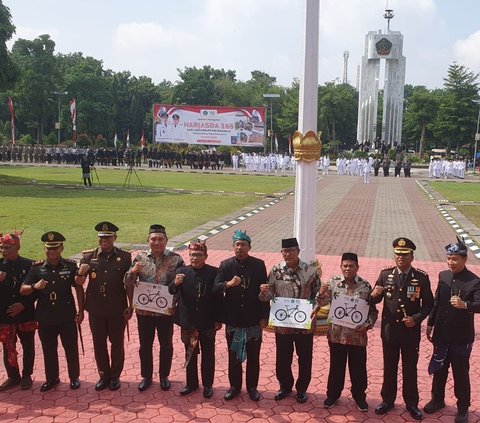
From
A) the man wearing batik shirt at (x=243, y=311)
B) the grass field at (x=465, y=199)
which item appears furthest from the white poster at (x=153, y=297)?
the grass field at (x=465, y=199)

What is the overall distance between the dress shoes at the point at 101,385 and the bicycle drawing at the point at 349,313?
2.54 m

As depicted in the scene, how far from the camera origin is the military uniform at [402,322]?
5.00 meters

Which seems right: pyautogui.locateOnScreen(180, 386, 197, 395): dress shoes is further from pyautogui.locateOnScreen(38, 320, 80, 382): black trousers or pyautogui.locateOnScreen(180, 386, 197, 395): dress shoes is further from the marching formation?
pyautogui.locateOnScreen(38, 320, 80, 382): black trousers

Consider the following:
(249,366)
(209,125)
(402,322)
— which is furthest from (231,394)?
(209,125)

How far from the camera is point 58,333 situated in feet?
18.1

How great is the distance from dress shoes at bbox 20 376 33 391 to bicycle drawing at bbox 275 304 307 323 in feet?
8.94

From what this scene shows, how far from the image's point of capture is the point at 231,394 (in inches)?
211

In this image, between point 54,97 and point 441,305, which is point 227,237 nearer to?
point 441,305

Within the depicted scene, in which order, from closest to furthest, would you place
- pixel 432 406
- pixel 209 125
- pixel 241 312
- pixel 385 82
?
1. pixel 432 406
2. pixel 241 312
3. pixel 209 125
4. pixel 385 82

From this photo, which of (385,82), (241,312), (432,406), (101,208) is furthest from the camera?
(385,82)

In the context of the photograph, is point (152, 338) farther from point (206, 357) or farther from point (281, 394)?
point (281, 394)

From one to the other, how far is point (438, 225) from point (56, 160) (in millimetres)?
39432

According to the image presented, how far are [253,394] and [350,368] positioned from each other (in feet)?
3.34

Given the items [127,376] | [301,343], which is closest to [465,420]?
[301,343]
